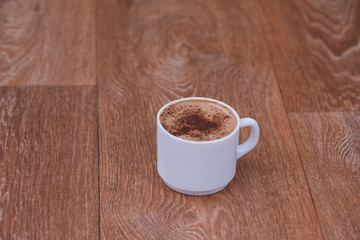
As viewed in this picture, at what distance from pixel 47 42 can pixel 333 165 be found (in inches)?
32.3

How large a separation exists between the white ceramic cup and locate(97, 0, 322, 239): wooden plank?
3 centimetres

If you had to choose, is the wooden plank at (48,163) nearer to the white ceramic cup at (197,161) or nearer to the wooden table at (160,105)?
the wooden table at (160,105)

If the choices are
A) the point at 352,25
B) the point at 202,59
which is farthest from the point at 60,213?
the point at 352,25

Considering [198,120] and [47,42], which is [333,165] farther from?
[47,42]

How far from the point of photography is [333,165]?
900 mm

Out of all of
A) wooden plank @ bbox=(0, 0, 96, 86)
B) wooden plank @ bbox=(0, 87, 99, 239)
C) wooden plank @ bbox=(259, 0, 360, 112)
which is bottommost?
wooden plank @ bbox=(0, 0, 96, 86)

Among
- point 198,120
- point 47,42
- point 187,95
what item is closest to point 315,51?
point 187,95

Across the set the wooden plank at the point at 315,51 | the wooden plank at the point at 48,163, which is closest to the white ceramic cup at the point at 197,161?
the wooden plank at the point at 48,163

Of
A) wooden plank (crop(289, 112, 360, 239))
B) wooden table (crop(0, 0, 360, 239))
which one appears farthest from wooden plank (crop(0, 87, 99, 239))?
wooden plank (crop(289, 112, 360, 239))

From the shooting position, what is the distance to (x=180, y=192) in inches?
33.0

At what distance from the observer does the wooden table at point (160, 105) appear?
2.59 feet

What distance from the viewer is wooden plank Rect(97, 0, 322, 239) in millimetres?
782

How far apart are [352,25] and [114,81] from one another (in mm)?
739

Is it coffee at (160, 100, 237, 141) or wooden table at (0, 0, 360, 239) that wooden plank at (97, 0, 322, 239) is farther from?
coffee at (160, 100, 237, 141)
